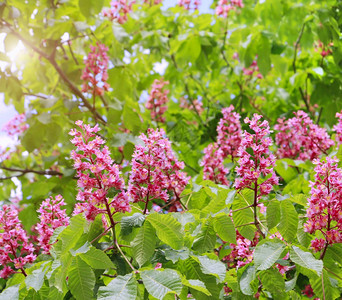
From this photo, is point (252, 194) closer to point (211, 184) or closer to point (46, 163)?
point (211, 184)

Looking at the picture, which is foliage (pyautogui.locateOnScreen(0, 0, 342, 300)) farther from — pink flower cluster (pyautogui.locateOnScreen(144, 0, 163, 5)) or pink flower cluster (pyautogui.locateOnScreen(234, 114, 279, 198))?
pink flower cluster (pyautogui.locateOnScreen(144, 0, 163, 5))

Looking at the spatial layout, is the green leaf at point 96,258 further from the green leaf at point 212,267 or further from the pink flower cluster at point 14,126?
the pink flower cluster at point 14,126

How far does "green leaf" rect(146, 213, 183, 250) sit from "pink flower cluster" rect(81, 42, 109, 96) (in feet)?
6.82

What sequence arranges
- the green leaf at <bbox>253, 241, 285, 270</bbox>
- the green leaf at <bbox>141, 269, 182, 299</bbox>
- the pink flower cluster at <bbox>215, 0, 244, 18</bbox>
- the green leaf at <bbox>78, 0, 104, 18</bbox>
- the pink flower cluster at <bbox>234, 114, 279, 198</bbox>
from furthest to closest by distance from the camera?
the pink flower cluster at <bbox>215, 0, 244, 18</bbox> → the green leaf at <bbox>78, 0, 104, 18</bbox> → the pink flower cluster at <bbox>234, 114, 279, 198</bbox> → the green leaf at <bbox>253, 241, 285, 270</bbox> → the green leaf at <bbox>141, 269, 182, 299</bbox>

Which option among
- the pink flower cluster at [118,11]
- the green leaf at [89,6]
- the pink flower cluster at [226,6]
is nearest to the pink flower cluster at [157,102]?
the pink flower cluster at [118,11]

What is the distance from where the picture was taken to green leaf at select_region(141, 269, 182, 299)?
3.88 feet

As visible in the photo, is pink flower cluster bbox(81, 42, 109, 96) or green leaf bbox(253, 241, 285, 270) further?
pink flower cluster bbox(81, 42, 109, 96)

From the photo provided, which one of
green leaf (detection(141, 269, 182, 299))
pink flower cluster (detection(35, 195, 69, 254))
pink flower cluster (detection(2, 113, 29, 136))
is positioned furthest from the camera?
pink flower cluster (detection(2, 113, 29, 136))

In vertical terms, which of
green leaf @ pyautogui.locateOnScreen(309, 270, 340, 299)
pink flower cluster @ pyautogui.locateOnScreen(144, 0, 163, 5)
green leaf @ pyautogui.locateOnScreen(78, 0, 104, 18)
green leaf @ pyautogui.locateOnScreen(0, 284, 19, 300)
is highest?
pink flower cluster @ pyautogui.locateOnScreen(144, 0, 163, 5)

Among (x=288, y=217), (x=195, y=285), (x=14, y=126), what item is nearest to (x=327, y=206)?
(x=288, y=217)

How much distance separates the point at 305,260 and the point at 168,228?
17.7 inches

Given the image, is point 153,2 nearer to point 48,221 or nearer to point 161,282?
point 48,221

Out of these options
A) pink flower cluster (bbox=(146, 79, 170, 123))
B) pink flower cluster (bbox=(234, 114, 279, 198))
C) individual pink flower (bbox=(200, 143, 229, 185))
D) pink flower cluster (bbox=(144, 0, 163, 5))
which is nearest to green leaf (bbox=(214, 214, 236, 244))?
pink flower cluster (bbox=(234, 114, 279, 198))

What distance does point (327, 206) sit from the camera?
1462 millimetres
